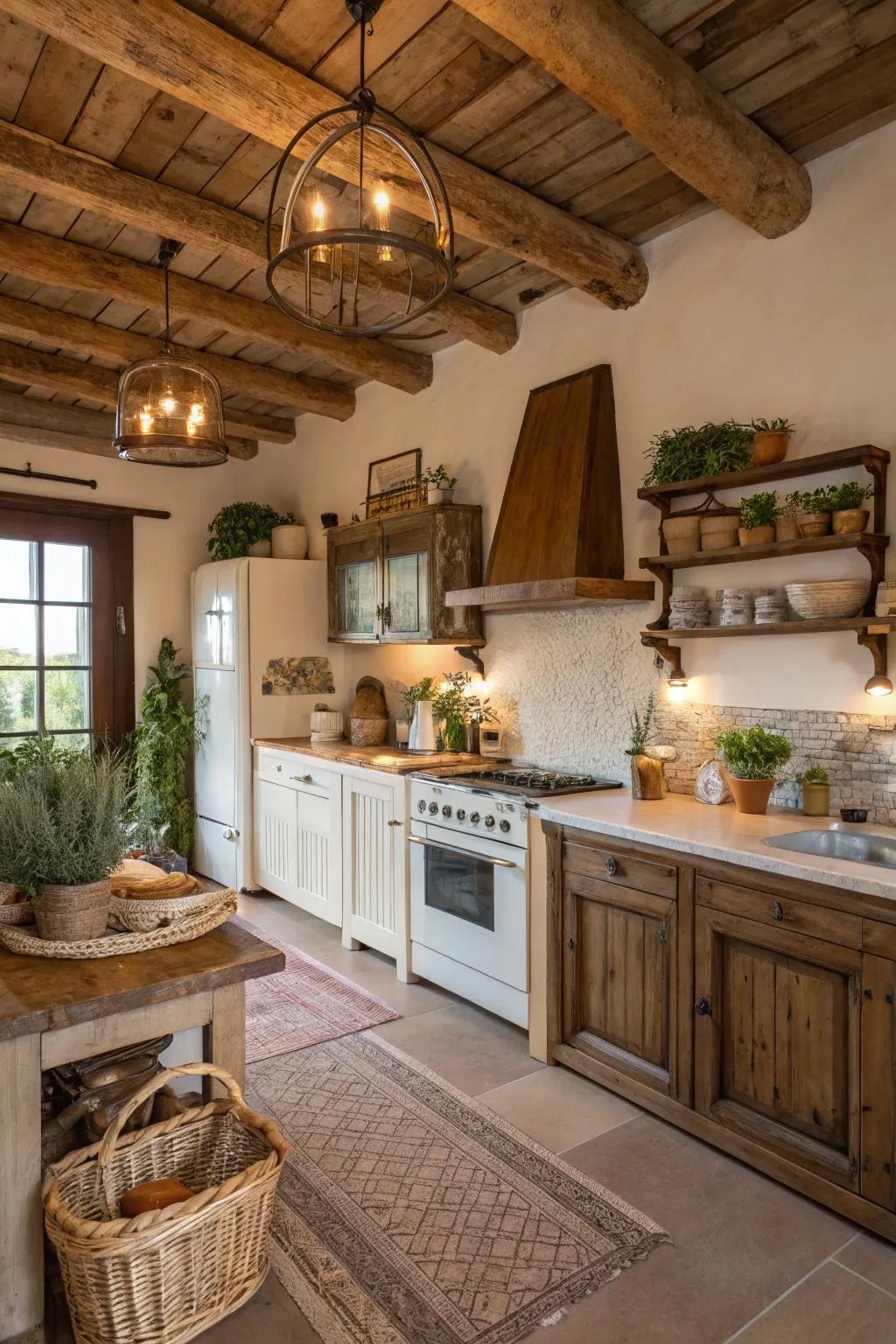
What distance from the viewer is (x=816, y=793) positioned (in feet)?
8.82

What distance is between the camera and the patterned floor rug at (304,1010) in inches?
124

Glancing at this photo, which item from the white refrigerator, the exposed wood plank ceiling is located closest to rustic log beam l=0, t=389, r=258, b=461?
the white refrigerator

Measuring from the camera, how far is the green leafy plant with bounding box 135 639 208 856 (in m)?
5.24

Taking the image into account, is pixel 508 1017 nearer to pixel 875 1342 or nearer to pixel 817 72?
pixel 875 1342

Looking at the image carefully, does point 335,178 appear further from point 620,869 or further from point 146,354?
point 146,354

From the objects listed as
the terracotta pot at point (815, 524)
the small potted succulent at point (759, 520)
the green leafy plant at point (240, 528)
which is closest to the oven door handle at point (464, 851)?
the small potted succulent at point (759, 520)

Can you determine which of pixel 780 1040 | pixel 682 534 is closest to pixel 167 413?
pixel 682 534

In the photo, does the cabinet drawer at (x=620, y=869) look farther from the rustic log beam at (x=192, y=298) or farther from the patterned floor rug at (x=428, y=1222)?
the rustic log beam at (x=192, y=298)

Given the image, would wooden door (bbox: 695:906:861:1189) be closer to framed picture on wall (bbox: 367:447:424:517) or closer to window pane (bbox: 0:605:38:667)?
framed picture on wall (bbox: 367:447:424:517)

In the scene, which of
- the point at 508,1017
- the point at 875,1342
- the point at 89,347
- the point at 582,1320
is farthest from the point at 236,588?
the point at 875,1342

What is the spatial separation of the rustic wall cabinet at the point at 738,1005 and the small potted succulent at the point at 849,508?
3.49 ft

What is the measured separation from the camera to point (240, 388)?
15.3 ft

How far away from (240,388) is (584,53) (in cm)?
295

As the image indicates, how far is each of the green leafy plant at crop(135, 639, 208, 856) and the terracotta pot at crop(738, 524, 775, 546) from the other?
359 centimetres
